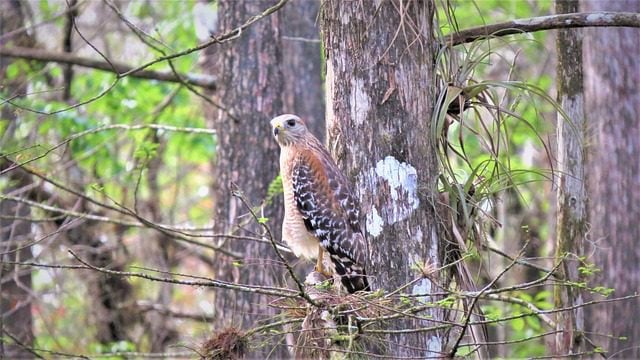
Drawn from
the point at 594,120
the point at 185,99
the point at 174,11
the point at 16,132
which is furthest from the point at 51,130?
the point at 594,120

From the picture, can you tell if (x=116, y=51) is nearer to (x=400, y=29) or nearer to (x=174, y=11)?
(x=174, y=11)

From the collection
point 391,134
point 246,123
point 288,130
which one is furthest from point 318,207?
point 246,123

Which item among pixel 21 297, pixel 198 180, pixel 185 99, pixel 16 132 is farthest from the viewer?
pixel 198 180

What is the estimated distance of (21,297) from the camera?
29.1ft

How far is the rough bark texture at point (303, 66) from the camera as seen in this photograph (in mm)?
9734

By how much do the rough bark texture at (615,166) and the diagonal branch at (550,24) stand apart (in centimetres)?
328

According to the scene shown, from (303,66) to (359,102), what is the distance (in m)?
5.22

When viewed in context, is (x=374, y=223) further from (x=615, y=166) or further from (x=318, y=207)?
(x=615, y=166)

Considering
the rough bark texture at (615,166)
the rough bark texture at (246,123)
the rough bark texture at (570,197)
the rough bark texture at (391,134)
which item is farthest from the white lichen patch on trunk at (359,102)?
the rough bark texture at (615,166)

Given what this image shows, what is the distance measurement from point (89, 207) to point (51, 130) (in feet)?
4.19

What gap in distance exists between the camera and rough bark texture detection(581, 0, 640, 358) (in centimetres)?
812

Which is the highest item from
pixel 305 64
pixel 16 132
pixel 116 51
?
pixel 116 51

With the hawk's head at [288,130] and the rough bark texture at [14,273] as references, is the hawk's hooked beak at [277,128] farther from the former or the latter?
the rough bark texture at [14,273]

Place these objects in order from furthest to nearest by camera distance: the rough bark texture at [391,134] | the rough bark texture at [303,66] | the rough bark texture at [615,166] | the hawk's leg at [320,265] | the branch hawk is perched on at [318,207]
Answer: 1. the rough bark texture at [303,66]
2. the rough bark texture at [615,166]
3. the hawk's leg at [320,265]
4. the branch hawk is perched on at [318,207]
5. the rough bark texture at [391,134]
